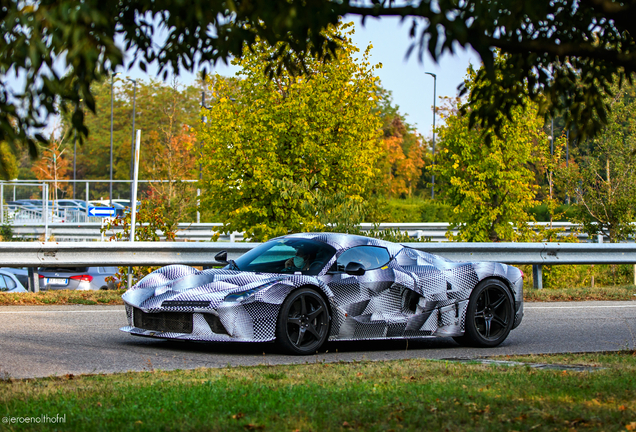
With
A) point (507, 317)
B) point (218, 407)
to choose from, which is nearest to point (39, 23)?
point (218, 407)

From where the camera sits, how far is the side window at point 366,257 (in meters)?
8.59

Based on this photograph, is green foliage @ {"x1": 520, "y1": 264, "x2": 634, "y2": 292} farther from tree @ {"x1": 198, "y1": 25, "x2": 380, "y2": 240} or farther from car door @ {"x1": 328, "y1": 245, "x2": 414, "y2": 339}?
car door @ {"x1": 328, "y1": 245, "x2": 414, "y2": 339}

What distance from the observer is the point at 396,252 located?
902 centimetres

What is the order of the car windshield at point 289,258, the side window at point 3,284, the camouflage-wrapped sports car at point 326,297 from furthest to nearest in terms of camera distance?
the side window at point 3,284 → the car windshield at point 289,258 → the camouflage-wrapped sports car at point 326,297

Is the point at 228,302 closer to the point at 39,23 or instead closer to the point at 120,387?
the point at 120,387

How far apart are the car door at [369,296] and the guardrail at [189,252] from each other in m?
4.64

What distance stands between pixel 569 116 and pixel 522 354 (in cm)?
302

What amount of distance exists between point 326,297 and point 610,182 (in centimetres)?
1618

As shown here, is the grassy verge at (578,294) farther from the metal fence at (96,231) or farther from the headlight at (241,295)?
the metal fence at (96,231)

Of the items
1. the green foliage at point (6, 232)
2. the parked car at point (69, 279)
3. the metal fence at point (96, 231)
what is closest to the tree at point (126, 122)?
the metal fence at point (96, 231)

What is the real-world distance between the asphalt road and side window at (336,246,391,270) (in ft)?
3.09

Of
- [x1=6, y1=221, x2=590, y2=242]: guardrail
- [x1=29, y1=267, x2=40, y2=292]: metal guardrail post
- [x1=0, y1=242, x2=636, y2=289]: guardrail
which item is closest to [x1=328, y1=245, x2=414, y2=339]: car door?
[x1=0, y1=242, x2=636, y2=289]: guardrail

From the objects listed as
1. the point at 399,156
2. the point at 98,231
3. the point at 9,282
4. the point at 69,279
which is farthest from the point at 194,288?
the point at 399,156

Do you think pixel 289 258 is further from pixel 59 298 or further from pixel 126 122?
pixel 126 122
